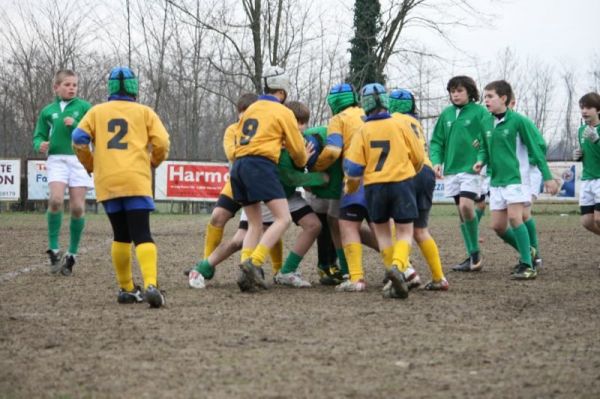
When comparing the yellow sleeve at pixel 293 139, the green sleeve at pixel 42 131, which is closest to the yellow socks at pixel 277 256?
the yellow sleeve at pixel 293 139

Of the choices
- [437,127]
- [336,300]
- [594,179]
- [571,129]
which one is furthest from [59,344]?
[571,129]

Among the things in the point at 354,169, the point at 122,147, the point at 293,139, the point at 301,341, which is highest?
the point at 293,139

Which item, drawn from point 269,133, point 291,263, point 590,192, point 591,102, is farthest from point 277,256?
point 591,102

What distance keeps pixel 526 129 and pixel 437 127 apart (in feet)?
4.90

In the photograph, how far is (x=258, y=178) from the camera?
26.5ft

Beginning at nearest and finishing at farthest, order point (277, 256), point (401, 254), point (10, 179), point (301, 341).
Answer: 1. point (301, 341)
2. point (401, 254)
3. point (277, 256)
4. point (10, 179)

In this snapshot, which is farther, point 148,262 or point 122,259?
point 122,259

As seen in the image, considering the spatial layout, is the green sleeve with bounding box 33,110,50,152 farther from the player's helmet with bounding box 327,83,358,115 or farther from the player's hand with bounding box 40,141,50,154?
the player's helmet with bounding box 327,83,358,115

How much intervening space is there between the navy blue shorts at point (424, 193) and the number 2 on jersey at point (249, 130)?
1.61 meters

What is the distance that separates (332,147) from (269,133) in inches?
25.1

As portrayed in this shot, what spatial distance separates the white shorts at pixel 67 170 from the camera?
10.4 m

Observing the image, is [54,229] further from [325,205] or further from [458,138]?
[458,138]

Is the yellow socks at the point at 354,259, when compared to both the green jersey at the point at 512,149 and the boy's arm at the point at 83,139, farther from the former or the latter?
the boy's arm at the point at 83,139

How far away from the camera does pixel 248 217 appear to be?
847 cm
